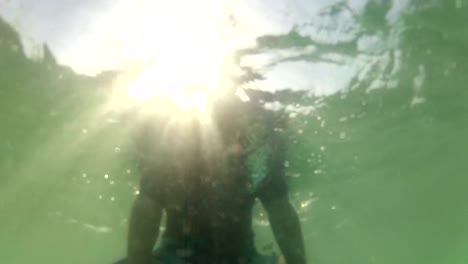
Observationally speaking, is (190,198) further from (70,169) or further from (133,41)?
(70,169)

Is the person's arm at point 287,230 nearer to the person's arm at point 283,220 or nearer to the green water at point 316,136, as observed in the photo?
the person's arm at point 283,220

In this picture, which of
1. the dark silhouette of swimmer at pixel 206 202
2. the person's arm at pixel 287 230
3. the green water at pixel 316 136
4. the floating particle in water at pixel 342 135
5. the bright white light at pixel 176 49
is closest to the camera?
the dark silhouette of swimmer at pixel 206 202

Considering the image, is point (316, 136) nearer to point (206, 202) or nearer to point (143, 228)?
point (206, 202)

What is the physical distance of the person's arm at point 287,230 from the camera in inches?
249

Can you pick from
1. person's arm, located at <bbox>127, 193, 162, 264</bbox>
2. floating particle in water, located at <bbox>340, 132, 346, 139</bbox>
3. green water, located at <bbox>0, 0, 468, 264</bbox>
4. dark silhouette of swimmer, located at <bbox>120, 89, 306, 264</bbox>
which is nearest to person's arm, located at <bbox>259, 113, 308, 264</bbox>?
dark silhouette of swimmer, located at <bbox>120, 89, 306, 264</bbox>

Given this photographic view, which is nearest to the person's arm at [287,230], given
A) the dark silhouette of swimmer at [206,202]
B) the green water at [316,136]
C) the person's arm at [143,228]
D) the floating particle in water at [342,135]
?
the dark silhouette of swimmer at [206,202]

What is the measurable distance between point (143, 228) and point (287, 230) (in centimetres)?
214

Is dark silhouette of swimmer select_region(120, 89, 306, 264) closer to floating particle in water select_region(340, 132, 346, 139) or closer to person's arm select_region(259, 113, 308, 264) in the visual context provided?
person's arm select_region(259, 113, 308, 264)

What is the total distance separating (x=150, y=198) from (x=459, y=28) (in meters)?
12.3

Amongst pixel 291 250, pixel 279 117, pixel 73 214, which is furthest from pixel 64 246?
pixel 291 250

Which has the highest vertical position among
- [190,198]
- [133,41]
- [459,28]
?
[459,28]

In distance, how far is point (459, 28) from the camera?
13992 mm

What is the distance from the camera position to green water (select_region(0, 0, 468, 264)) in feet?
40.3

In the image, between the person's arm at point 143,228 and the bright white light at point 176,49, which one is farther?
the bright white light at point 176,49
